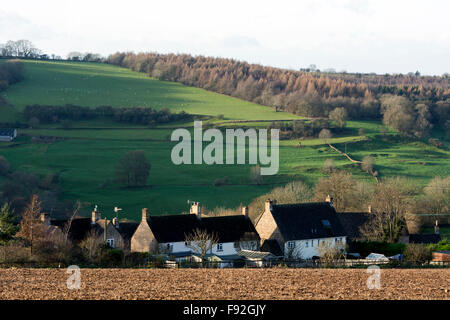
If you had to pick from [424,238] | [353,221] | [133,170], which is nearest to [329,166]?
[133,170]

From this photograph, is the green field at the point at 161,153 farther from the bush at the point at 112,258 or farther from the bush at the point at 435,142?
the bush at the point at 112,258

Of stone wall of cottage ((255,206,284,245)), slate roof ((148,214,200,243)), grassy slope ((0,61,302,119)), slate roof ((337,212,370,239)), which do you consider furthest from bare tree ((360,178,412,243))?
grassy slope ((0,61,302,119))

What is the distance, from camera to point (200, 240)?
48.7m

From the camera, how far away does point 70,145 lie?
103 m

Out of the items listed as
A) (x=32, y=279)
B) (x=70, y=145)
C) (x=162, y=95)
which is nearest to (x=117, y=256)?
(x=32, y=279)

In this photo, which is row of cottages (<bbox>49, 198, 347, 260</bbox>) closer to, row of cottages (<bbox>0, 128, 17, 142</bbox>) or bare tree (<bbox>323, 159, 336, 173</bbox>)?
bare tree (<bbox>323, 159, 336, 173</bbox>)

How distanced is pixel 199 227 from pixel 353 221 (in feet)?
55.7

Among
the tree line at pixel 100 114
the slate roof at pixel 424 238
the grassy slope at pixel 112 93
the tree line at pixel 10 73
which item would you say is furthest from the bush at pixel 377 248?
the tree line at pixel 10 73

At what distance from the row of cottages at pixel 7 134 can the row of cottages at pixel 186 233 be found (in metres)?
58.1

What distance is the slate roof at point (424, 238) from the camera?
63281 millimetres

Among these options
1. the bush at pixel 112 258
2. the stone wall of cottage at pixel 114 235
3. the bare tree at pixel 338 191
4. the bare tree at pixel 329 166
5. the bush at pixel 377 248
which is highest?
the bare tree at pixel 329 166

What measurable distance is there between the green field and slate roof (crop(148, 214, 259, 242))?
72.8 feet

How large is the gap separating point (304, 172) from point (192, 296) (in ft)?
228
